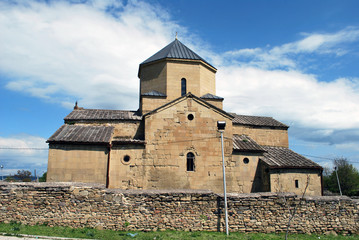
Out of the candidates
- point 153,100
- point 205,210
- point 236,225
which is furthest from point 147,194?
point 153,100

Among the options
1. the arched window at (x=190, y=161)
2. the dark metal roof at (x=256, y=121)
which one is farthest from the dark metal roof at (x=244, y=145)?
the arched window at (x=190, y=161)

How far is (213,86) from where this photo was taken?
1744 cm

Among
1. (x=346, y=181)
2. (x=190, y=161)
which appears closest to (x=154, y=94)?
(x=190, y=161)

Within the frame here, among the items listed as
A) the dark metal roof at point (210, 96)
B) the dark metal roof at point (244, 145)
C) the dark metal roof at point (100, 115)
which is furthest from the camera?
the dark metal roof at point (210, 96)

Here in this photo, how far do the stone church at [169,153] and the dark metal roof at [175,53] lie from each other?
1.34m

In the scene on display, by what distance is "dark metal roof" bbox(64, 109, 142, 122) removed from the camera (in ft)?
48.7

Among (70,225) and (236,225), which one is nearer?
(70,225)

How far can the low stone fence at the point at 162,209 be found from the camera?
7.59 meters

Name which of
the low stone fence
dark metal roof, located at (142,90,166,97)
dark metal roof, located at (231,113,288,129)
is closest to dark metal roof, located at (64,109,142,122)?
dark metal roof, located at (142,90,166,97)

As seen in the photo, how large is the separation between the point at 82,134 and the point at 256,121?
38.0 ft

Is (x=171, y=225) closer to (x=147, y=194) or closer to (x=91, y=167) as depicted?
(x=147, y=194)

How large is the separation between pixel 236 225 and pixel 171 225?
209 centimetres

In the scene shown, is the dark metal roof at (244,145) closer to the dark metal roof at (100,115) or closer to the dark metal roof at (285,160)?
the dark metal roof at (285,160)

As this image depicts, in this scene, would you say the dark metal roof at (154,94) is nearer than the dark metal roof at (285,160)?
No
